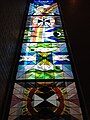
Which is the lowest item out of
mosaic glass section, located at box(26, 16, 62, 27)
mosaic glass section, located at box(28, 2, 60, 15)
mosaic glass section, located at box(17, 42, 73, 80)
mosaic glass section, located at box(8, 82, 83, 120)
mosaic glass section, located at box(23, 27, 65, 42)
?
mosaic glass section, located at box(8, 82, 83, 120)

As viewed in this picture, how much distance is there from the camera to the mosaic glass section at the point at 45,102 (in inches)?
83.1

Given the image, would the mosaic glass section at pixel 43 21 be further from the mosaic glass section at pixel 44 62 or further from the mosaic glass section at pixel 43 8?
the mosaic glass section at pixel 44 62

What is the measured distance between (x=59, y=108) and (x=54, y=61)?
0.84m

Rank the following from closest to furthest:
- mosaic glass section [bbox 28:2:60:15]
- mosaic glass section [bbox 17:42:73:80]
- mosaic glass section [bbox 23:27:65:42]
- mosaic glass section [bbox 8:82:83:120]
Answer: mosaic glass section [bbox 8:82:83:120], mosaic glass section [bbox 17:42:73:80], mosaic glass section [bbox 23:27:65:42], mosaic glass section [bbox 28:2:60:15]

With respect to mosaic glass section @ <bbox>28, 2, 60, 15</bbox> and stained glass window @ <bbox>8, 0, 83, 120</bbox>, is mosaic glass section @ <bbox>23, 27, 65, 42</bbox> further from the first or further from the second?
mosaic glass section @ <bbox>28, 2, 60, 15</bbox>

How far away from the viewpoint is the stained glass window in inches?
84.9

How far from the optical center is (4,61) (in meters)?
2.24

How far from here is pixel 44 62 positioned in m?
2.86

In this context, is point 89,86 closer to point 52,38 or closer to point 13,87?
point 13,87

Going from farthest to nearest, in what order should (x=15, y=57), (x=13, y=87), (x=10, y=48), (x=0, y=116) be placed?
(x=15, y=57) → (x=10, y=48) → (x=13, y=87) → (x=0, y=116)

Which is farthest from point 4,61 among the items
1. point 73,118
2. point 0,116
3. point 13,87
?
point 73,118

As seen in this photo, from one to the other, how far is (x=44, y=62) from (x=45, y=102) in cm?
73

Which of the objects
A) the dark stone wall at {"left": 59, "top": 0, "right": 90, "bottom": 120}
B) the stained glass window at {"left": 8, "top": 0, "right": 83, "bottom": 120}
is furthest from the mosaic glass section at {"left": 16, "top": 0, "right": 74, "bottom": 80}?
the dark stone wall at {"left": 59, "top": 0, "right": 90, "bottom": 120}

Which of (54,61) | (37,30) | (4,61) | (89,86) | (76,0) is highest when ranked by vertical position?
(76,0)
